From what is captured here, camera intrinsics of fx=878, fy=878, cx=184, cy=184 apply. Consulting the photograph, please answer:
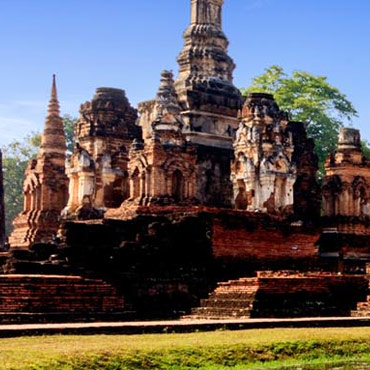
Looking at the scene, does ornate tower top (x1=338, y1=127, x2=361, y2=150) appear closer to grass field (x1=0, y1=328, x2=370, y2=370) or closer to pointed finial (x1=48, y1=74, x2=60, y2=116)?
pointed finial (x1=48, y1=74, x2=60, y2=116)

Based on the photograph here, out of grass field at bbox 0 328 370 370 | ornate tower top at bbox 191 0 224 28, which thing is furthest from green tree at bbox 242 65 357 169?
grass field at bbox 0 328 370 370

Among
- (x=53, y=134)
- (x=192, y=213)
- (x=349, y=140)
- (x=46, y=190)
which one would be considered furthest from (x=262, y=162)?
(x=53, y=134)

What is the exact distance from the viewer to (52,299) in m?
14.3

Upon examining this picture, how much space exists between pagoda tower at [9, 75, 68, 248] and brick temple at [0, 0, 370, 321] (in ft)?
0.16

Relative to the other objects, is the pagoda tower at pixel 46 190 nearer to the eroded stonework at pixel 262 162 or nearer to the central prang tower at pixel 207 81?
the central prang tower at pixel 207 81

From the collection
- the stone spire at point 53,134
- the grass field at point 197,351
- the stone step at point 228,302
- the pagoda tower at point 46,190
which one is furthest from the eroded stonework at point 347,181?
the grass field at point 197,351

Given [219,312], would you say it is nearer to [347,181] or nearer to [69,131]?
[347,181]

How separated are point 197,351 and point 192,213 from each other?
8.32 metres

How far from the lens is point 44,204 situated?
97.4ft

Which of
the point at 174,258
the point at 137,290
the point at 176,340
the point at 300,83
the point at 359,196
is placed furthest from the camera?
the point at 300,83

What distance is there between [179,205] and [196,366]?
38.2ft

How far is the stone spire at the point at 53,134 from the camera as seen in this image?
100 feet

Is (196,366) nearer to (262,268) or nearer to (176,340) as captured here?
(176,340)

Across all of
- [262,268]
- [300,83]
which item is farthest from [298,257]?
[300,83]
